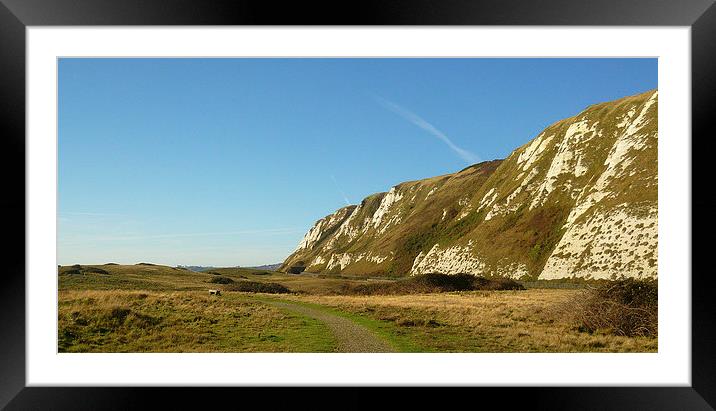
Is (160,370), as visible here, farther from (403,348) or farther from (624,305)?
(624,305)

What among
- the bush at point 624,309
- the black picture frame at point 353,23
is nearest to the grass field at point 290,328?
the bush at point 624,309

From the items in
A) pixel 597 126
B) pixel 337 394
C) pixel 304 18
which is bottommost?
pixel 337 394

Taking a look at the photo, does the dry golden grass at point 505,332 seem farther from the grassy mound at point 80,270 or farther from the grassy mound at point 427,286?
the grassy mound at point 80,270

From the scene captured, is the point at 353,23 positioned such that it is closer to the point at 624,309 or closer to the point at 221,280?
the point at 624,309

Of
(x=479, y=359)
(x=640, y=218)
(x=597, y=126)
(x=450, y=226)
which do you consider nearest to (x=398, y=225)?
(x=450, y=226)

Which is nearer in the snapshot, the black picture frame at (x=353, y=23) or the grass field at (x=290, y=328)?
the black picture frame at (x=353, y=23)
